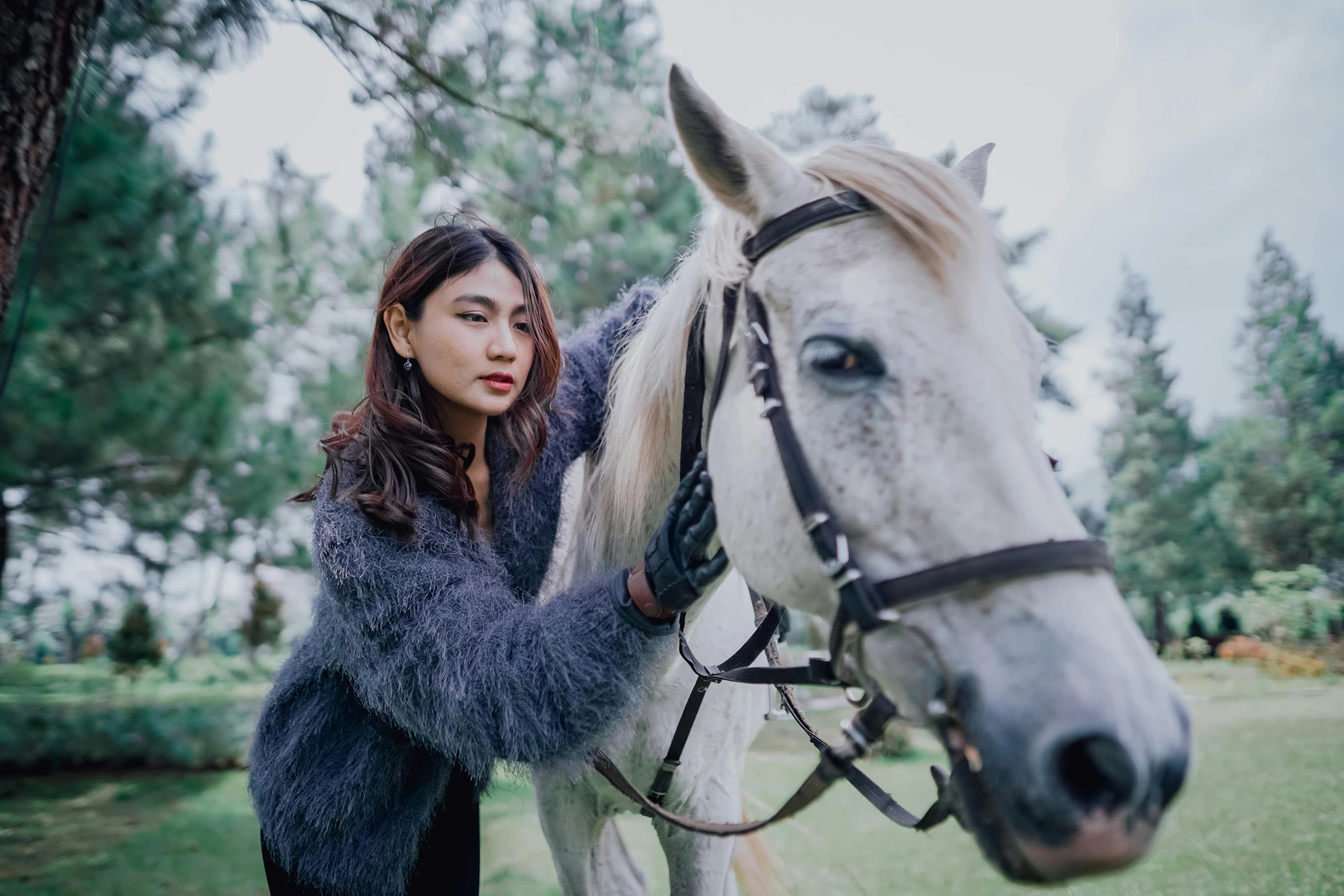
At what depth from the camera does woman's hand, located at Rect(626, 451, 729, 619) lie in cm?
114

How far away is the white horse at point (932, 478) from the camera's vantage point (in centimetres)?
74

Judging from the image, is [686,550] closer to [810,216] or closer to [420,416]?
[810,216]

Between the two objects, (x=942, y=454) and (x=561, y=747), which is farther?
(x=561, y=747)

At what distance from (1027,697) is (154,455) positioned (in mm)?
5619

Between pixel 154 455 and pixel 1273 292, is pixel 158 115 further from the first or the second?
pixel 1273 292

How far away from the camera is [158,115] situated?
→ 12.5ft

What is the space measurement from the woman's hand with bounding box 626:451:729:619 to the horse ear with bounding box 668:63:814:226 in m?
0.45

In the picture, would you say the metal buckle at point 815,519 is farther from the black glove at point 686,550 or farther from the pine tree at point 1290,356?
the pine tree at point 1290,356

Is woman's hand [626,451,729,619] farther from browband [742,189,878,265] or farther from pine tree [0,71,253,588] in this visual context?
pine tree [0,71,253,588]

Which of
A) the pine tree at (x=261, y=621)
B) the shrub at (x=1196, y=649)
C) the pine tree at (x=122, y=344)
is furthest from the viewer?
the pine tree at (x=261, y=621)

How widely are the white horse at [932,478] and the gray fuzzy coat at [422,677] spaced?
0.18m

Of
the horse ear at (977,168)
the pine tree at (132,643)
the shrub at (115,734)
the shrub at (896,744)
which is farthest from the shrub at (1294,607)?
the pine tree at (132,643)

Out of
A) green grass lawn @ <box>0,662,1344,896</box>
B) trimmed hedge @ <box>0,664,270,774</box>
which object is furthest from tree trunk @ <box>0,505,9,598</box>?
trimmed hedge @ <box>0,664,270,774</box>

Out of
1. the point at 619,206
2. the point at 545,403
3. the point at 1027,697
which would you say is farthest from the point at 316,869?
the point at 619,206
